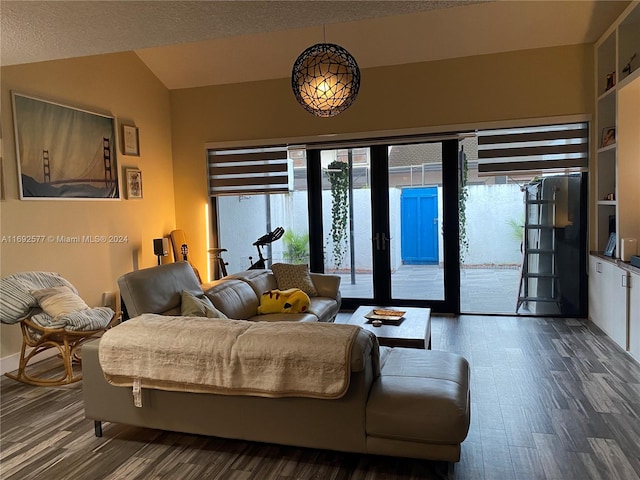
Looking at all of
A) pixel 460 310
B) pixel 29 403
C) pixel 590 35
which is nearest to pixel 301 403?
pixel 29 403

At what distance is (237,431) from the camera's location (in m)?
2.43

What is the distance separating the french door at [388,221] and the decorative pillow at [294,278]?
47.6 inches

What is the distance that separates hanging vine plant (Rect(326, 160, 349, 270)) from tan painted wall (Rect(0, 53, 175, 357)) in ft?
6.97

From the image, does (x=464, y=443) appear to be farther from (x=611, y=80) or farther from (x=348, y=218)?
(x=611, y=80)

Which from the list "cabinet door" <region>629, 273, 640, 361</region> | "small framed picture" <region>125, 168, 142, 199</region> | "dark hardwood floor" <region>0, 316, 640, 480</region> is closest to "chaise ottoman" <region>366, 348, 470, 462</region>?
"dark hardwood floor" <region>0, 316, 640, 480</region>

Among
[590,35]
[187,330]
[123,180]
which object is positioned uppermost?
[590,35]

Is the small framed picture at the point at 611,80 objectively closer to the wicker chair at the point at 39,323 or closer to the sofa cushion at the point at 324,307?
the sofa cushion at the point at 324,307

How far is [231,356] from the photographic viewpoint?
232 cm

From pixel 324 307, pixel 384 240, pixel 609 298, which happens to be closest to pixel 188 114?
pixel 384 240

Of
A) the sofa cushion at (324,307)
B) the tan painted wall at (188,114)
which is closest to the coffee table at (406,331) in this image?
the sofa cushion at (324,307)

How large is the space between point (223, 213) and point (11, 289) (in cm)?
297

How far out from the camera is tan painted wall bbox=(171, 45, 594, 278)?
4945mm

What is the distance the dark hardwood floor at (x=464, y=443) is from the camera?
2340 mm

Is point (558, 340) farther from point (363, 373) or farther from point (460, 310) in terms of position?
point (363, 373)
